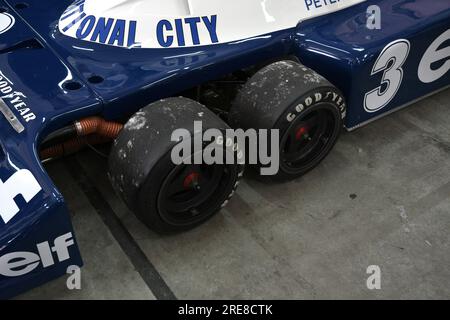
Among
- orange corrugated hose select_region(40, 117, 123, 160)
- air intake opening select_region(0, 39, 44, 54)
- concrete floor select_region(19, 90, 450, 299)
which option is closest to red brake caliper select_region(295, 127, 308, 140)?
concrete floor select_region(19, 90, 450, 299)

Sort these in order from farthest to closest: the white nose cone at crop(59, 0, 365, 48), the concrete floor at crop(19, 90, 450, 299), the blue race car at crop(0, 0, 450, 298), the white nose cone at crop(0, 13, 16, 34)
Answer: the white nose cone at crop(0, 13, 16, 34), the white nose cone at crop(59, 0, 365, 48), the concrete floor at crop(19, 90, 450, 299), the blue race car at crop(0, 0, 450, 298)

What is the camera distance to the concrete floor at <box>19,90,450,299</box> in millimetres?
2035

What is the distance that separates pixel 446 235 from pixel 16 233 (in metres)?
1.62

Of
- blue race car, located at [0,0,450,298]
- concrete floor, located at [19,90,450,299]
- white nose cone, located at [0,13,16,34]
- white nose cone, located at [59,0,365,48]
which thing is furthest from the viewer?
white nose cone, located at [0,13,16,34]

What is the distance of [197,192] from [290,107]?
19.2 inches

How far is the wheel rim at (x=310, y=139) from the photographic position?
2.29m

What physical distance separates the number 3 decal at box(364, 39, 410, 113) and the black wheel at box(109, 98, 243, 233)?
2.44ft

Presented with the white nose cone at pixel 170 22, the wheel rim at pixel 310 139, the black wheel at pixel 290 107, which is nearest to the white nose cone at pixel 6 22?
the white nose cone at pixel 170 22

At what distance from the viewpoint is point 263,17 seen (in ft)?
7.78

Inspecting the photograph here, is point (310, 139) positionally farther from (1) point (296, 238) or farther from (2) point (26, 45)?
(2) point (26, 45)

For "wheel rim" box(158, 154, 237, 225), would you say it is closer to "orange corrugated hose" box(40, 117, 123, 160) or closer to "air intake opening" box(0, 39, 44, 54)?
"orange corrugated hose" box(40, 117, 123, 160)

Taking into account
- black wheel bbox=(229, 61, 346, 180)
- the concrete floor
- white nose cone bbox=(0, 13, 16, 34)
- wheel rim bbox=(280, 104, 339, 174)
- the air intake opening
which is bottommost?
the concrete floor

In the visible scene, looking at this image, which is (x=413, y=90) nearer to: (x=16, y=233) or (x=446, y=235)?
(x=446, y=235)
